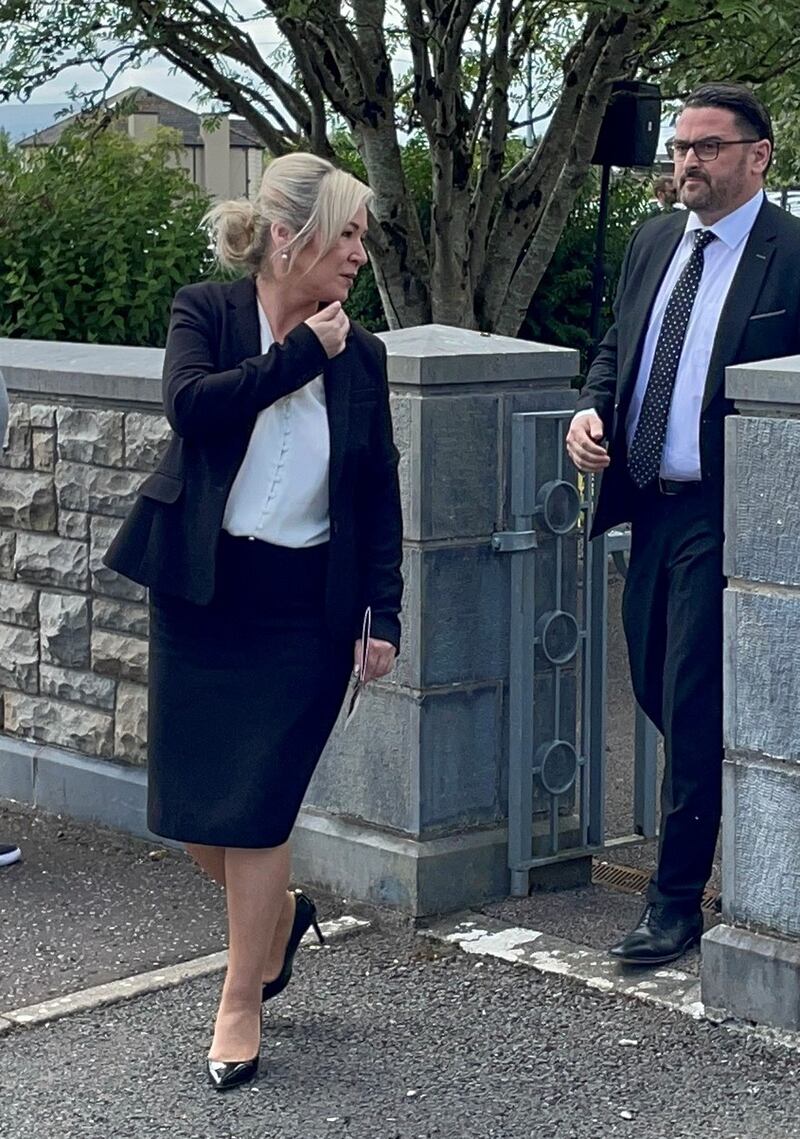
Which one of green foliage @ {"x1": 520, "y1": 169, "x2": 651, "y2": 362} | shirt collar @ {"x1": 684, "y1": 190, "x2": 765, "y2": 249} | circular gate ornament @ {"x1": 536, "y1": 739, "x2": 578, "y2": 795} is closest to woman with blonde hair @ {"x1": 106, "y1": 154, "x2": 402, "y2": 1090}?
shirt collar @ {"x1": 684, "y1": 190, "x2": 765, "y2": 249}

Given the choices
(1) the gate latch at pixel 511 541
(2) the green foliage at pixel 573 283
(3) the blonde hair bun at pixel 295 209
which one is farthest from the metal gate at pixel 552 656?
(2) the green foliage at pixel 573 283

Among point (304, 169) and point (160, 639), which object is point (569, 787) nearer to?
point (160, 639)

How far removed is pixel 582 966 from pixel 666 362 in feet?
4.79

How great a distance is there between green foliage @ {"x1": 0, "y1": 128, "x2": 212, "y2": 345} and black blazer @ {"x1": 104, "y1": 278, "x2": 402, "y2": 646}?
18.4ft

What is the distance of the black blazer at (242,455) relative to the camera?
4.00 metres

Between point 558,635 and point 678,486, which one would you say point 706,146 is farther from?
point 558,635

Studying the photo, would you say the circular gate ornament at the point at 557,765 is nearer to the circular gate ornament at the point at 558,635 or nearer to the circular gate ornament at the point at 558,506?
the circular gate ornament at the point at 558,635

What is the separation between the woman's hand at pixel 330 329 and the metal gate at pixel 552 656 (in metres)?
1.19

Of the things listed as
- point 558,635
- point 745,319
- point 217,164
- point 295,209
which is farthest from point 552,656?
point 217,164

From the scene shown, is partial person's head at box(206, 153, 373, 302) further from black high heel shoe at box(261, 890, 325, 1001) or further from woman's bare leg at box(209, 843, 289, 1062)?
black high heel shoe at box(261, 890, 325, 1001)

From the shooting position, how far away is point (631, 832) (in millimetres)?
6266

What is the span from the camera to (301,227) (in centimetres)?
401

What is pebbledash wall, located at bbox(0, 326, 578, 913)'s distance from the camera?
512cm

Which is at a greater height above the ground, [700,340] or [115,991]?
[700,340]
